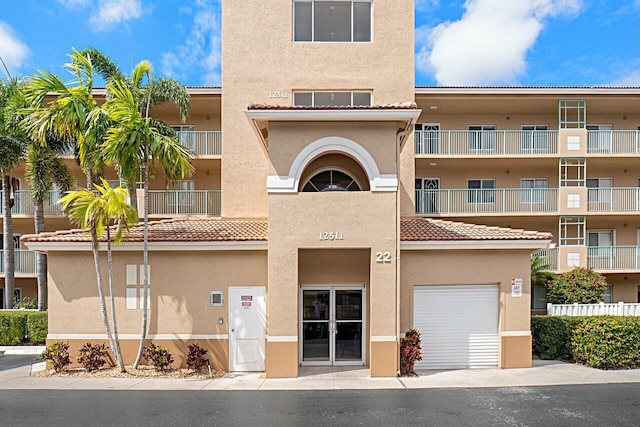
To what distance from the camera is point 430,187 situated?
21.8 meters

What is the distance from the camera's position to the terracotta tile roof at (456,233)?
12.0m

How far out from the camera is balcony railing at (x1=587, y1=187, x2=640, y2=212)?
20.6m

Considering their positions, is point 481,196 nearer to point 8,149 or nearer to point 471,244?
point 471,244

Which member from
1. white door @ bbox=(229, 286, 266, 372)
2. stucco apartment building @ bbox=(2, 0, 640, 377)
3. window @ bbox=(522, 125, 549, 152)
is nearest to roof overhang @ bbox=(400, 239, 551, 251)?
stucco apartment building @ bbox=(2, 0, 640, 377)

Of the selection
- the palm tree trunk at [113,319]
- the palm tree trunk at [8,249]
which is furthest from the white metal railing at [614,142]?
the palm tree trunk at [8,249]

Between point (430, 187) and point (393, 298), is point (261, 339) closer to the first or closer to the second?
point (393, 298)

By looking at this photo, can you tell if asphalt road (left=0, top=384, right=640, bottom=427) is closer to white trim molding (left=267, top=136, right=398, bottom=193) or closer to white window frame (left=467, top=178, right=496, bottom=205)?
white trim molding (left=267, top=136, right=398, bottom=193)

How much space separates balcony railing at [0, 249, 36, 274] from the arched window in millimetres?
15352

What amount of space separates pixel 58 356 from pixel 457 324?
11.6m

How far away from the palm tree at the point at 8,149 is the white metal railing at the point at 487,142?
17.3m

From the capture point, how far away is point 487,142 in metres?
20.8

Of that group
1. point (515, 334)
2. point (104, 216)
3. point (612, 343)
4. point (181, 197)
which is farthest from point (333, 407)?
point (181, 197)

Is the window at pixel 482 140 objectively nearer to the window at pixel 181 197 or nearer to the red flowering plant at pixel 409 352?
the red flowering plant at pixel 409 352

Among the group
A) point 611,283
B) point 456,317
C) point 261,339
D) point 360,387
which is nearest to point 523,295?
point 456,317
